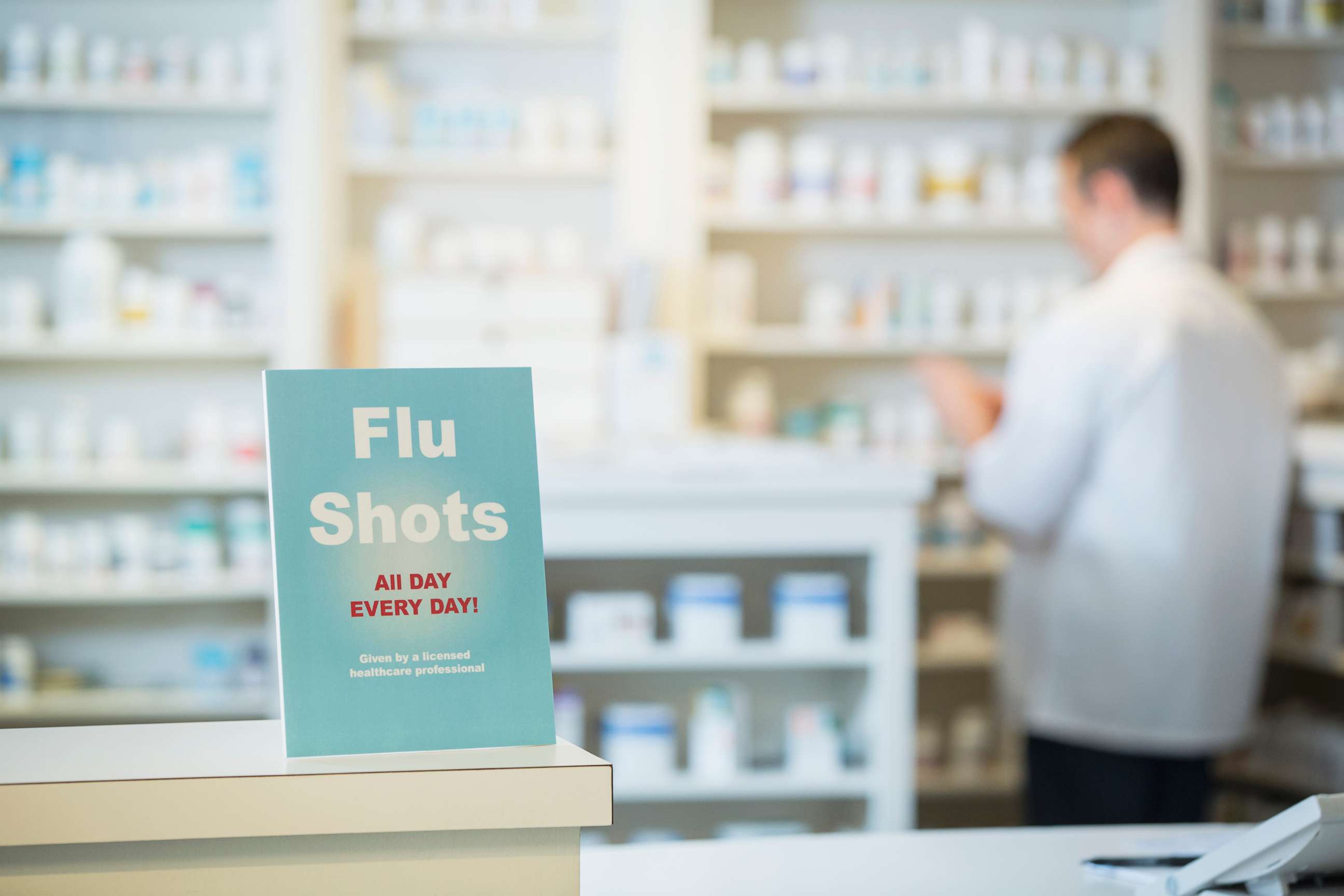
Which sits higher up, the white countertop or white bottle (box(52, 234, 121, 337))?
white bottle (box(52, 234, 121, 337))

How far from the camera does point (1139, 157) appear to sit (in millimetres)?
2229

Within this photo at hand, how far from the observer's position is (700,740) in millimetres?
2174

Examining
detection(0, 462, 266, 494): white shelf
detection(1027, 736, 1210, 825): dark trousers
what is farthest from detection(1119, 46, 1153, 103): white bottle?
detection(0, 462, 266, 494): white shelf

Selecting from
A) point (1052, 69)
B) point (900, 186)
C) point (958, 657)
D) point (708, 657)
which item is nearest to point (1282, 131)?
point (1052, 69)

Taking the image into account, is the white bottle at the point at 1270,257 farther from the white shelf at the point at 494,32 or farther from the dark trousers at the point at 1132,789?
the dark trousers at the point at 1132,789

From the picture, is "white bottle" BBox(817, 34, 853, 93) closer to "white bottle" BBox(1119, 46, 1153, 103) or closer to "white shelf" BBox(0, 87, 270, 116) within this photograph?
"white bottle" BBox(1119, 46, 1153, 103)

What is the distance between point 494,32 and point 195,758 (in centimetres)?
337

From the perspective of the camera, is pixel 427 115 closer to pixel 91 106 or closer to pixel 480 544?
pixel 91 106

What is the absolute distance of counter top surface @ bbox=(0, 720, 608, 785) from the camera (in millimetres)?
722

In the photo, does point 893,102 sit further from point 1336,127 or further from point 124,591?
point 124,591

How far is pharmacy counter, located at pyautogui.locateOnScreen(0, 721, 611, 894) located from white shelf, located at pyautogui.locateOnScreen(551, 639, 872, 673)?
1335 mm

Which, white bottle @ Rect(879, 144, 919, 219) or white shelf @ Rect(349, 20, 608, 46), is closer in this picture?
white shelf @ Rect(349, 20, 608, 46)

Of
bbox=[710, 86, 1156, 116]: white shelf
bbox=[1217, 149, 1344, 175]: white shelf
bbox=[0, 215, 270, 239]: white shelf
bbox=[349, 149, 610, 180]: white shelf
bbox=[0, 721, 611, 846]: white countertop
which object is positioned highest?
bbox=[710, 86, 1156, 116]: white shelf

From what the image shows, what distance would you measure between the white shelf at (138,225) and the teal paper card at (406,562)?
3040 mm
